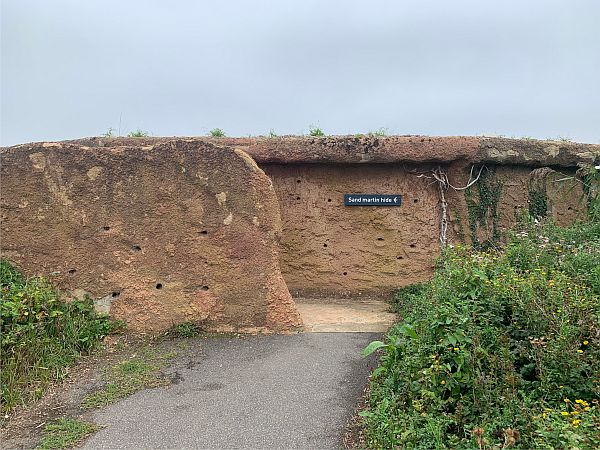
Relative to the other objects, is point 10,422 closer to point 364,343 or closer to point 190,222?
point 190,222

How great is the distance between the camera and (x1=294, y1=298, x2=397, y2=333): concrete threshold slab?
6633 millimetres

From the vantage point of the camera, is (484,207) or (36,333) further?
(484,207)

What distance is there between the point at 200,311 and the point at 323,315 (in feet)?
6.62

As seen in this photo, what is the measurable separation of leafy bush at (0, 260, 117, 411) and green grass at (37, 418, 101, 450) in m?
0.70

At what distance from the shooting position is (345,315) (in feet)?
24.7

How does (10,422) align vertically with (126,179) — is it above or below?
below

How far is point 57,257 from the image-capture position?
631cm

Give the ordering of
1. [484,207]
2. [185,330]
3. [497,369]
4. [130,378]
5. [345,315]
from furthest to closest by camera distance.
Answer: [484,207] → [345,315] → [185,330] → [130,378] → [497,369]

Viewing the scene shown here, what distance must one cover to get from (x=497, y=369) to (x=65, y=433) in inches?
129

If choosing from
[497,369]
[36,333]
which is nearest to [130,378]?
[36,333]

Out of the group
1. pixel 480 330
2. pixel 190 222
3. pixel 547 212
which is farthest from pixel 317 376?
pixel 547 212

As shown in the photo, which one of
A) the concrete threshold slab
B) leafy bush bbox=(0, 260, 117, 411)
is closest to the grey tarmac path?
the concrete threshold slab

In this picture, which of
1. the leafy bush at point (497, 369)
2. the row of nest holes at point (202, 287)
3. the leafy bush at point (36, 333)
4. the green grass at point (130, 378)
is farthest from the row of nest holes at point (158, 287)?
the leafy bush at point (497, 369)

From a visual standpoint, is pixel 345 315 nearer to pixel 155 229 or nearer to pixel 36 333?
pixel 155 229
